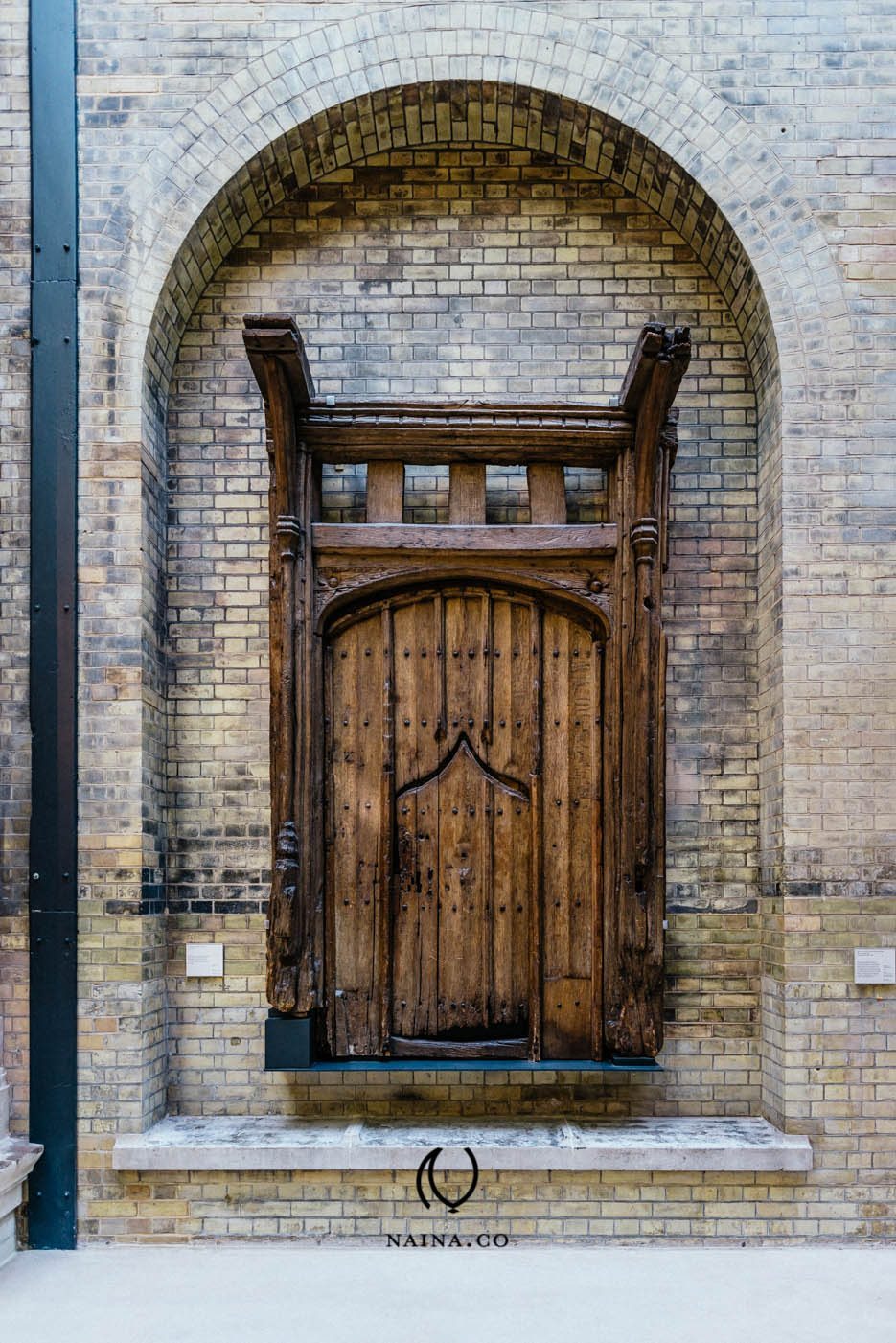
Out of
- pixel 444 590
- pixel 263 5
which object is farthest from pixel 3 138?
pixel 444 590

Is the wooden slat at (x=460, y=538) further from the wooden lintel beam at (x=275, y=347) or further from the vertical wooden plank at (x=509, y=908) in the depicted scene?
the vertical wooden plank at (x=509, y=908)

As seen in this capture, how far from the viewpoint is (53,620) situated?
543 centimetres

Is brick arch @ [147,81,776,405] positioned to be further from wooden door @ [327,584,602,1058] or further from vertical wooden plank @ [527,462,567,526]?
wooden door @ [327,584,602,1058]

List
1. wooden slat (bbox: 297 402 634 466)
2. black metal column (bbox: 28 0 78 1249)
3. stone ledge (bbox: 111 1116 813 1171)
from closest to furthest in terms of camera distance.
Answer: stone ledge (bbox: 111 1116 813 1171)
black metal column (bbox: 28 0 78 1249)
wooden slat (bbox: 297 402 634 466)

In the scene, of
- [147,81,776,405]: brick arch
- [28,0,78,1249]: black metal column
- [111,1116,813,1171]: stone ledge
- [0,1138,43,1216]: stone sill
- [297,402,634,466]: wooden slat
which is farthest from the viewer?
[147,81,776,405]: brick arch

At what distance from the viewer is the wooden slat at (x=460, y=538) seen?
5.50 metres

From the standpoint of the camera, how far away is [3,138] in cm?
553

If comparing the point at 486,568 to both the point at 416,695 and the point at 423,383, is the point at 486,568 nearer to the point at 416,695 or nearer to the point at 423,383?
the point at 416,695

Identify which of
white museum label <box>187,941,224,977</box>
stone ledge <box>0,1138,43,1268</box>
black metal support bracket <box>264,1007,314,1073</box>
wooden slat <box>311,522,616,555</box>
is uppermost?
wooden slat <box>311,522,616,555</box>

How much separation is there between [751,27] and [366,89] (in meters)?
1.86

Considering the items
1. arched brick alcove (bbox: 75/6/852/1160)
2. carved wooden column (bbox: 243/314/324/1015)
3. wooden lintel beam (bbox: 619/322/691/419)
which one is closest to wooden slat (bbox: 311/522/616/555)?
carved wooden column (bbox: 243/314/324/1015)

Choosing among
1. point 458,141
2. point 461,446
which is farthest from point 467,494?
point 458,141

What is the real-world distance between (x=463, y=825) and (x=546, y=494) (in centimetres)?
165

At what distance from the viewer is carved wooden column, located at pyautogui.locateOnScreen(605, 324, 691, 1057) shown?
17.6 ft
